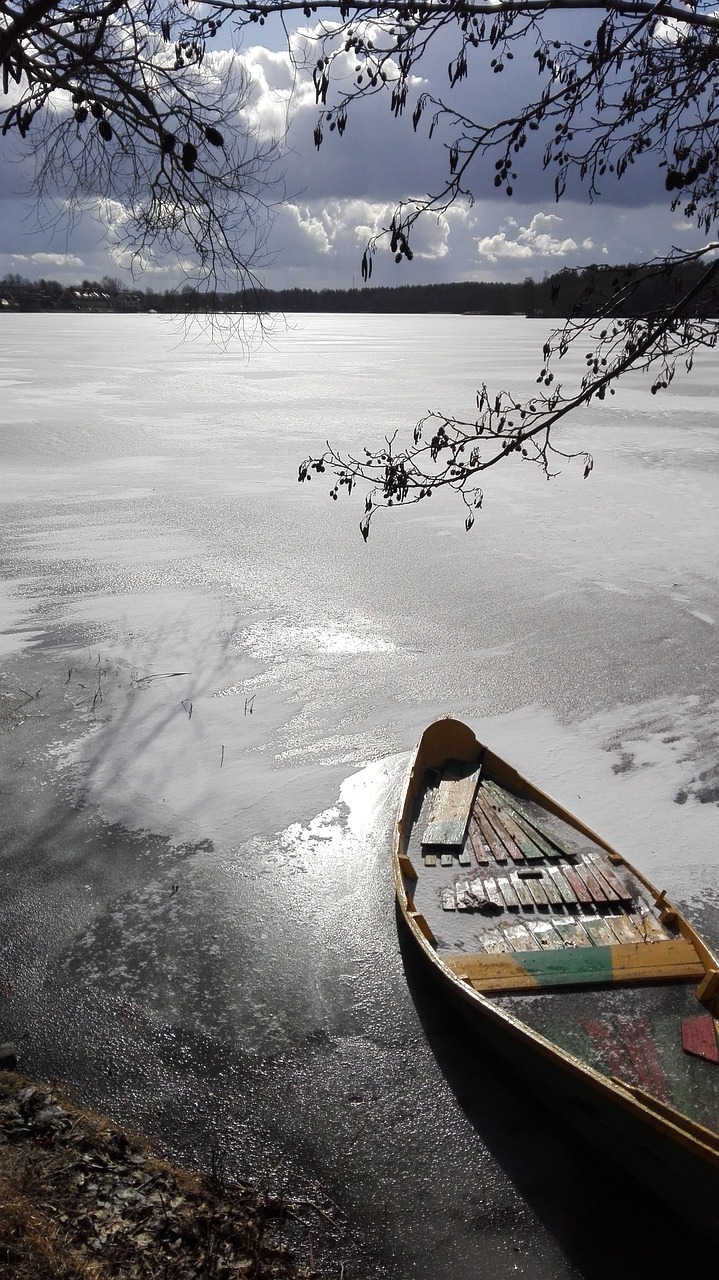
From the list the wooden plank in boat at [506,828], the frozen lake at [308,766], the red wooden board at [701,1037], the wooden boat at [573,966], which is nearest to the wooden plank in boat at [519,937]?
the wooden boat at [573,966]

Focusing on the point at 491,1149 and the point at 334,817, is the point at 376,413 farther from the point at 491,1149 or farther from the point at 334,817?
the point at 491,1149

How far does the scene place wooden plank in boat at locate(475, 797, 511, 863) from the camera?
5.12m

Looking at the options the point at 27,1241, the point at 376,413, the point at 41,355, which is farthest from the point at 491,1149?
the point at 41,355

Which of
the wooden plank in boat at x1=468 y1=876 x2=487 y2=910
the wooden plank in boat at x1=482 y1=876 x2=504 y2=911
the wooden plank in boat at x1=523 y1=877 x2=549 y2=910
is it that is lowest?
the wooden plank in boat at x1=468 y1=876 x2=487 y2=910

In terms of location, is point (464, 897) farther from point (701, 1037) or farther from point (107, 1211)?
point (107, 1211)

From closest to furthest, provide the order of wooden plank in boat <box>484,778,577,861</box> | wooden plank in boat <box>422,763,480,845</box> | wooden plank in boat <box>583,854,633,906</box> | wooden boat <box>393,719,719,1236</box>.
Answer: wooden boat <box>393,719,719,1236</box> < wooden plank in boat <box>583,854,633,906</box> < wooden plank in boat <box>484,778,577,861</box> < wooden plank in boat <box>422,763,480,845</box>

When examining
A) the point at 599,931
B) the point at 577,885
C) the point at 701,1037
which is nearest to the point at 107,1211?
the point at 701,1037

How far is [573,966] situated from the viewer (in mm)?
4211

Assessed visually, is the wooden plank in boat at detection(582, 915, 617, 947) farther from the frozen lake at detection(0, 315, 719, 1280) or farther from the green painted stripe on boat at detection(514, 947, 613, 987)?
the frozen lake at detection(0, 315, 719, 1280)

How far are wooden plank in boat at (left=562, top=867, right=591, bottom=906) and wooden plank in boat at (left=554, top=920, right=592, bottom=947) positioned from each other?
18cm

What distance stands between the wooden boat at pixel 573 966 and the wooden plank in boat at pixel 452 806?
0.01 m

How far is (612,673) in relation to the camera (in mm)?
7609

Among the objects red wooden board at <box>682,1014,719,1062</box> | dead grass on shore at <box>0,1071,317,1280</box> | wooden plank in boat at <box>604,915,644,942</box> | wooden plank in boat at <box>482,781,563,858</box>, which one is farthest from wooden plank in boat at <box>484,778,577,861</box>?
dead grass on shore at <box>0,1071,317,1280</box>

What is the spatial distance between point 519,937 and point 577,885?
0.54 m
